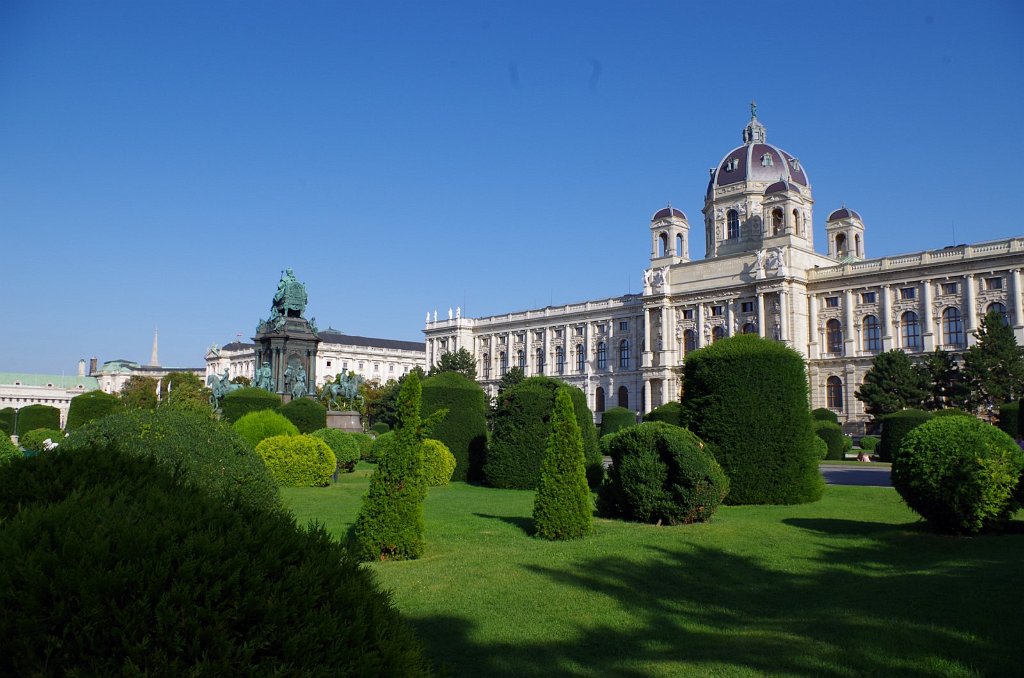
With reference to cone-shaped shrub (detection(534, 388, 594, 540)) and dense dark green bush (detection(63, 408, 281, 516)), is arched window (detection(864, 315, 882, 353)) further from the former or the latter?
dense dark green bush (detection(63, 408, 281, 516))

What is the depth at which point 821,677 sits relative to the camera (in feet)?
17.9

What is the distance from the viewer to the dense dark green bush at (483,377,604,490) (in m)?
20.2

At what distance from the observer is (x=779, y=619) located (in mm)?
7219

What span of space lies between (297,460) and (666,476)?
11.1m

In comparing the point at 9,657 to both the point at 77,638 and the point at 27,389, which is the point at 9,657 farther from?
the point at 27,389

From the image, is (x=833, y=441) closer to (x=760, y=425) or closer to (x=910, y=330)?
(x=760, y=425)

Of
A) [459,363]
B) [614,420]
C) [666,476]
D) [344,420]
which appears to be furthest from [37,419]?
[666,476]

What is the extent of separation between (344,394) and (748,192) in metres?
50.8

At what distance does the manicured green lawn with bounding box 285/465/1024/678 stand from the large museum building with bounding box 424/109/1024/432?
156 ft

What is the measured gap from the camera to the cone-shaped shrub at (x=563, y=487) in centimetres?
1139

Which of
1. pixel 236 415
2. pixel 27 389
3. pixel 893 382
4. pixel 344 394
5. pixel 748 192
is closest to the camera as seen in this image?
pixel 236 415

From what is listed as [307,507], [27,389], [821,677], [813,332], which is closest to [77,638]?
[821,677]

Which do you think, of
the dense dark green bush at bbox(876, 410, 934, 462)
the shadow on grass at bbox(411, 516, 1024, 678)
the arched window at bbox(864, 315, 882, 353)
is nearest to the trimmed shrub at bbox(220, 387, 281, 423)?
the shadow on grass at bbox(411, 516, 1024, 678)

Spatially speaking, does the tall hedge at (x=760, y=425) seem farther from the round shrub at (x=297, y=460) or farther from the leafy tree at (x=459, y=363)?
the leafy tree at (x=459, y=363)
